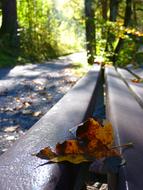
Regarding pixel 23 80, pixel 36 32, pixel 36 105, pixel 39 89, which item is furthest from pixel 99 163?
pixel 36 32

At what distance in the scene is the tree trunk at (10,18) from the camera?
16047mm

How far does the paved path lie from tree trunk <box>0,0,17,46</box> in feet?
22.1

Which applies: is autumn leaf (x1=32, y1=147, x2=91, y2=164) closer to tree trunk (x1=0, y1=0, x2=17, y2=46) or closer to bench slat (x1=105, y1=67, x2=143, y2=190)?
bench slat (x1=105, y1=67, x2=143, y2=190)

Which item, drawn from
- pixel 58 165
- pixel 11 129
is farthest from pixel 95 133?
pixel 11 129

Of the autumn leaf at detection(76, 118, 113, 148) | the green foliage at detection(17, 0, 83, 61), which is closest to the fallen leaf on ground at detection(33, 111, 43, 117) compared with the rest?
the autumn leaf at detection(76, 118, 113, 148)

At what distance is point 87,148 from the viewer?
146 centimetres

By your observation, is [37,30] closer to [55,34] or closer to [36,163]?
[55,34]

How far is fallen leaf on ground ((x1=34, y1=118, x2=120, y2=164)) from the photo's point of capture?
4.67 ft

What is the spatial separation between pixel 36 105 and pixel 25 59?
9.57m

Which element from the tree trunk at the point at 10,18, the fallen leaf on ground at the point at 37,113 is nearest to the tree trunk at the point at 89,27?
the tree trunk at the point at 10,18

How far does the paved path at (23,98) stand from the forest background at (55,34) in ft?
6.12

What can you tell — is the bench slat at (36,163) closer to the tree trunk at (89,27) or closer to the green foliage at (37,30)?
the tree trunk at (89,27)

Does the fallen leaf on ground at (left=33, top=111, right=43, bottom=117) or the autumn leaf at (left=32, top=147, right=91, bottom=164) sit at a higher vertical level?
the autumn leaf at (left=32, top=147, right=91, bottom=164)

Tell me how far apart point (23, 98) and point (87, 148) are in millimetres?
4428
